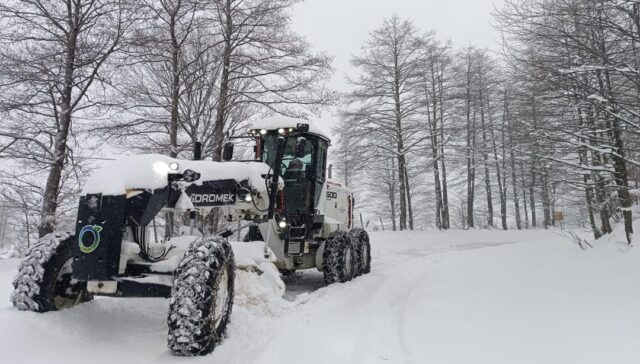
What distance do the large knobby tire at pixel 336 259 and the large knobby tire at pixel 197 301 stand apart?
4029 millimetres

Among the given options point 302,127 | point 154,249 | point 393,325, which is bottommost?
point 393,325

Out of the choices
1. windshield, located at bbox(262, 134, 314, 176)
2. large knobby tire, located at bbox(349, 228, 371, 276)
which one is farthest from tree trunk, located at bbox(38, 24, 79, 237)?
large knobby tire, located at bbox(349, 228, 371, 276)

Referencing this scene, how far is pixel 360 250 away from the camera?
924cm

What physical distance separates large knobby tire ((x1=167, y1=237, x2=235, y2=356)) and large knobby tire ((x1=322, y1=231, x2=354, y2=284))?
4.03 meters

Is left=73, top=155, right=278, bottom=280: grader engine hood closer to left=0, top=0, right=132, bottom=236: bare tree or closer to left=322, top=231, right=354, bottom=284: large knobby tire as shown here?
left=322, top=231, right=354, bottom=284: large knobby tire

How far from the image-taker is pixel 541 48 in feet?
28.1

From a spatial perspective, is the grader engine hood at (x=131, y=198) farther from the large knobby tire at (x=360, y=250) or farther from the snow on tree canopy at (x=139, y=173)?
the large knobby tire at (x=360, y=250)

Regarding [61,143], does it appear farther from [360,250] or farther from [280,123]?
[360,250]

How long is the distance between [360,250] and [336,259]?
144 cm

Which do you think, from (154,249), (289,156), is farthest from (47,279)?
(289,156)

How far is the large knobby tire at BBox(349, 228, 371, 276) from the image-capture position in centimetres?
888

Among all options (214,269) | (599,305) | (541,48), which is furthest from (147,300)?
(541,48)

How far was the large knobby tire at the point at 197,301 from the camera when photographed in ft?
11.4

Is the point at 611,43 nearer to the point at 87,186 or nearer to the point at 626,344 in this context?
the point at 626,344
